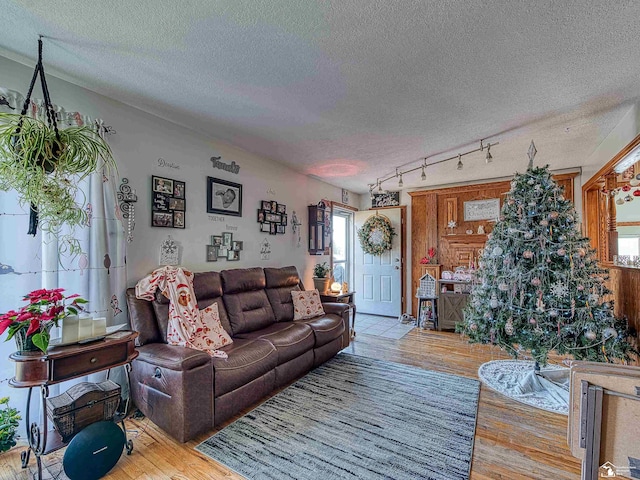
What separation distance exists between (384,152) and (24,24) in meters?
3.09

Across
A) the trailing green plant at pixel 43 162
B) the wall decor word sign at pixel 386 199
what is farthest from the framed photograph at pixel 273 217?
the wall decor word sign at pixel 386 199

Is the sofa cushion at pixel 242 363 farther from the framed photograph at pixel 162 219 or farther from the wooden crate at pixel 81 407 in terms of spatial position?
the framed photograph at pixel 162 219

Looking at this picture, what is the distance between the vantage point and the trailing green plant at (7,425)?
5.65 ft

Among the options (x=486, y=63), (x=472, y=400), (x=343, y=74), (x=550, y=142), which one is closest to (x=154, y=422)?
(x=472, y=400)

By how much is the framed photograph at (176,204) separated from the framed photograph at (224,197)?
0.32m

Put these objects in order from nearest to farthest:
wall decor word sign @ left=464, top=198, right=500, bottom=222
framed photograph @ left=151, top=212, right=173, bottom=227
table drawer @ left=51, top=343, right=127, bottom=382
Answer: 1. table drawer @ left=51, top=343, right=127, bottom=382
2. framed photograph @ left=151, top=212, right=173, bottom=227
3. wall decor word sign @ left=464, top=198, right=500, bottom=222

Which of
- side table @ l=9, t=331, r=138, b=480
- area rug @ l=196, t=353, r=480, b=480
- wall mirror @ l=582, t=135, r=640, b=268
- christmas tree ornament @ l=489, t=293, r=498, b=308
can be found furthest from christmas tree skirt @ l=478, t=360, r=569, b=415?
side table @ l=9, t=331, r=138, b=480

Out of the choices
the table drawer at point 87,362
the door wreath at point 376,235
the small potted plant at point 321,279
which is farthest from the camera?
the door wreath at point 376,235

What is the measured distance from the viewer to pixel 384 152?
3598mm

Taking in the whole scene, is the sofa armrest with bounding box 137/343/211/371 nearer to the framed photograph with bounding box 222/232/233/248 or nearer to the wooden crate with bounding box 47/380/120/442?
the wooden crate with bounding box 47/380/120/442

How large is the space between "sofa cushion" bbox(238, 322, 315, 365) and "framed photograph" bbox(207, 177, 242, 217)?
53.8 inches

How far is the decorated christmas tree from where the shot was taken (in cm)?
244

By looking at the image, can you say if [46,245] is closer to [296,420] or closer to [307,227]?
[296,420]

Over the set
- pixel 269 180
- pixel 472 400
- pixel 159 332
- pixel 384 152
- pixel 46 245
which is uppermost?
pixel 384 152
